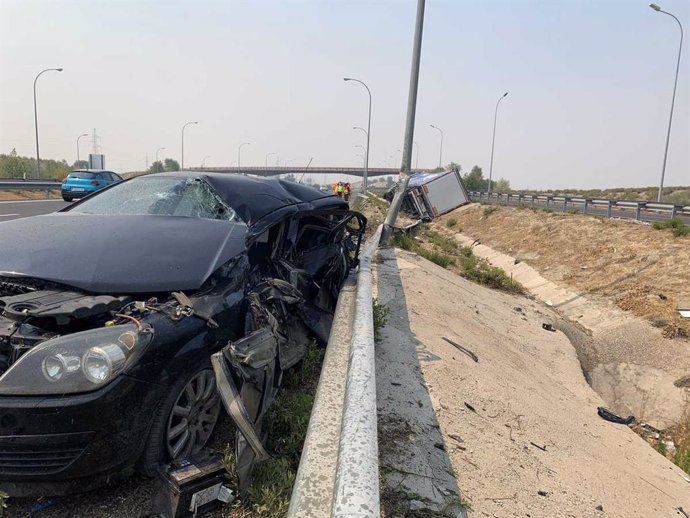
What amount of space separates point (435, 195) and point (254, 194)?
70.5 feet

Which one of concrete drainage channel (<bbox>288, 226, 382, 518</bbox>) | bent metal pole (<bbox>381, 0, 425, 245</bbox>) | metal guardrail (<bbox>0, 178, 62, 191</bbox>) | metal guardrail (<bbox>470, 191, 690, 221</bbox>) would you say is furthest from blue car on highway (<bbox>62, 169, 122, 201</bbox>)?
metal guardrail (<bbox>470, 191, 690, 221</bbox>)

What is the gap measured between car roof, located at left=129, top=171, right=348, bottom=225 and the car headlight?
170cm

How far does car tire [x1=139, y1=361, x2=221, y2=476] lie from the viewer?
2.30 meters

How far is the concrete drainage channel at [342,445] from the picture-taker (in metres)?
1.62

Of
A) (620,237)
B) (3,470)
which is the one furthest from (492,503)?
(620,237)

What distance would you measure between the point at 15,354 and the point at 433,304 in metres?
6.05

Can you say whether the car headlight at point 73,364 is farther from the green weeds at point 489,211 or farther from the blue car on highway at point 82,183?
the green weeds at point 489,211

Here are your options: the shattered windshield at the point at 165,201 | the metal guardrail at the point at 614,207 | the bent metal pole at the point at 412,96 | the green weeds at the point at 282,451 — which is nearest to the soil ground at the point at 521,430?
the green weeds at the point at 282,451

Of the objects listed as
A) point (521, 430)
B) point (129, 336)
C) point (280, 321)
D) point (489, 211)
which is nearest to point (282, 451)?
point (280, 321)

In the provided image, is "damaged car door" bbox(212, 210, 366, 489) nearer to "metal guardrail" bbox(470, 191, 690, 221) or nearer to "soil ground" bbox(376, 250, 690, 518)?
"soil ground" bbox(376, 250, 690, 518)

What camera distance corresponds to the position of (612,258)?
46.4 ft

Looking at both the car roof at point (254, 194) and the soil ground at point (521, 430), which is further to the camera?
the car roof at point (254, 194)

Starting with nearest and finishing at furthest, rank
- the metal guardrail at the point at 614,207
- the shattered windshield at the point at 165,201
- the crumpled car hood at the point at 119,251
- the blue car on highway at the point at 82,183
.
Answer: the crumpled car hood at the point at 119,251
the shattered windshield at the point at 165,201
the metal guardrail at the point at 614,207
the blue car on highway at the point at 82,183

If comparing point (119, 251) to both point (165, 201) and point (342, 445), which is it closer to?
point (165, 201)
